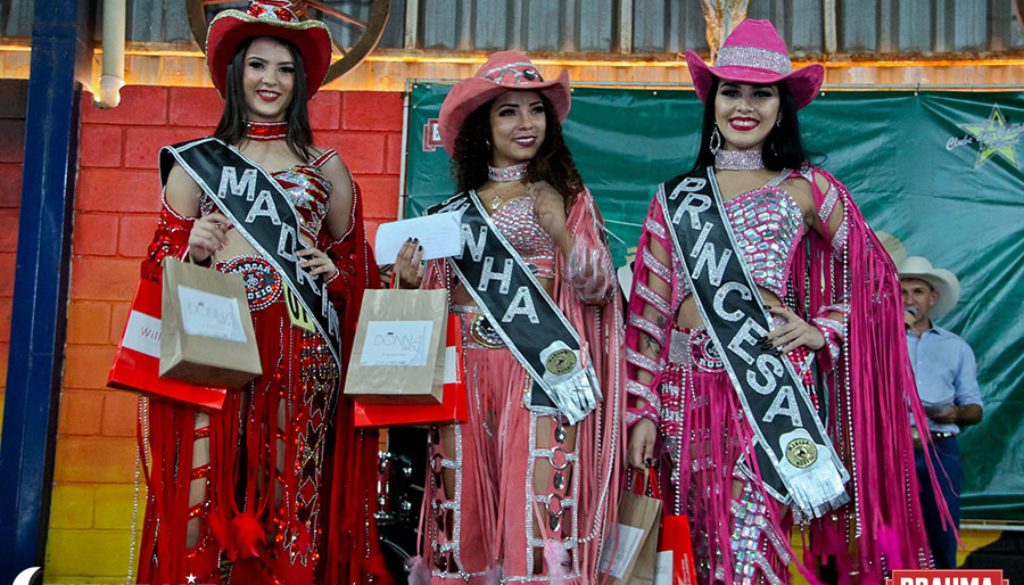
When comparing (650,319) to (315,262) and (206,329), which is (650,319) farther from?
(206,329)

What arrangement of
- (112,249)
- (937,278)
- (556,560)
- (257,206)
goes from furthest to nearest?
(112,249) < (937,278) < (257,206) < (556,560)

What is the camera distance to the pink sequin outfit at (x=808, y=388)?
2.63 meters

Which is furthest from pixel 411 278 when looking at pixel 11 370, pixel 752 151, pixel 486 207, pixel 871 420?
pixel 11 370

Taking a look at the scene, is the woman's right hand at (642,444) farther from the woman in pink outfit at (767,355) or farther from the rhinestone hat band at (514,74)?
the rhinestone hat band at (514,74)

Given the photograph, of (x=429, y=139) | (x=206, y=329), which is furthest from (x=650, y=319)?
(x=429, y=139)

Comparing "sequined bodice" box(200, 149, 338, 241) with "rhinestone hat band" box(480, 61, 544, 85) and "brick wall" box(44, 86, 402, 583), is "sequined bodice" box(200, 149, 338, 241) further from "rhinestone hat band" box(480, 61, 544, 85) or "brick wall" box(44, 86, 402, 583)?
"brick wall" box(44, 86, 402, 583)

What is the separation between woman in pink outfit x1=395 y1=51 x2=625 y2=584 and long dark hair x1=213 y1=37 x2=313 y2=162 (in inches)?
17.3

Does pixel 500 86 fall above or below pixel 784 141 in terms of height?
above

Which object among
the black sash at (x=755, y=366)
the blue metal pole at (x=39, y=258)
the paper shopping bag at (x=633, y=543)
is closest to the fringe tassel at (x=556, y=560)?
the paper shopping bag at (x=633, y=543)

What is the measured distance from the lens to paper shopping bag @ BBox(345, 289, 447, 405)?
8.17ft

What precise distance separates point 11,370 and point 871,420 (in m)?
2.98

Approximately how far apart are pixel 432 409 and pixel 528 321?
368 mm

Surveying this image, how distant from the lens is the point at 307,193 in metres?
2.83

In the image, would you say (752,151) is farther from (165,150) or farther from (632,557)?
(165,150)
